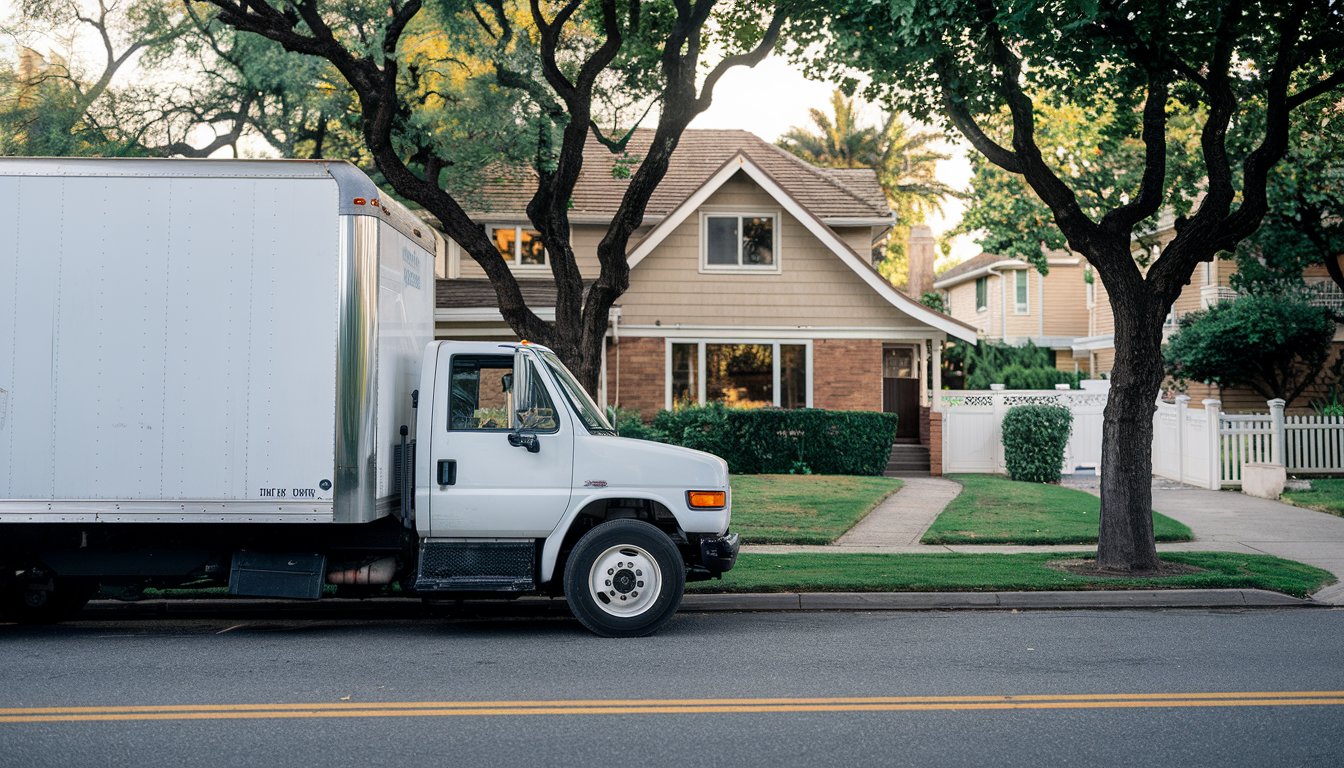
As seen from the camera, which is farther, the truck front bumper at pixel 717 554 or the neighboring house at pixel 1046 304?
the neighboring house at pixel 1046 304

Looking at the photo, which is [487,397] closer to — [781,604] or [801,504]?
[781,604]

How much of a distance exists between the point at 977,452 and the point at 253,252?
16.8 m

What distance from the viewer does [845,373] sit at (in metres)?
23.7

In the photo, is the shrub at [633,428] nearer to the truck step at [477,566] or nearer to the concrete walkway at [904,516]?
the concrete walkway at [904,516]

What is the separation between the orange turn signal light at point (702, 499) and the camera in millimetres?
9086

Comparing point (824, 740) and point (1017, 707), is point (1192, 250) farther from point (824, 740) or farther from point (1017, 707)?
point (824, 740)

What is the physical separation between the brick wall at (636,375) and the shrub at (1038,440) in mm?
6921

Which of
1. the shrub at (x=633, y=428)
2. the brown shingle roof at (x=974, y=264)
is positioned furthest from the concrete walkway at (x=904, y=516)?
the brown shingle roof at (x=974, y=264)

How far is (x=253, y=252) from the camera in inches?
332

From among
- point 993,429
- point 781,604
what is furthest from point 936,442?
point 781,604

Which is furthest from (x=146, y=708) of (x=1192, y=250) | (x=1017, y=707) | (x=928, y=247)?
(x=928, y=247)

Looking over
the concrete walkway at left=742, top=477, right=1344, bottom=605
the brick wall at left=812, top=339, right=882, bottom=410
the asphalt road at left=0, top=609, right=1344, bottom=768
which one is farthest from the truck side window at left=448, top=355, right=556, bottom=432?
the brick wall at left=812, top=339, right=882, bottom=410

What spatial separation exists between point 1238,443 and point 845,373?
732 cm

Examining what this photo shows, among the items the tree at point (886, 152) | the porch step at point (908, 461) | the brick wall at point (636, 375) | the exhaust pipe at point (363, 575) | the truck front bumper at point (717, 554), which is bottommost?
the exhaust pipe at point (363, 575)
